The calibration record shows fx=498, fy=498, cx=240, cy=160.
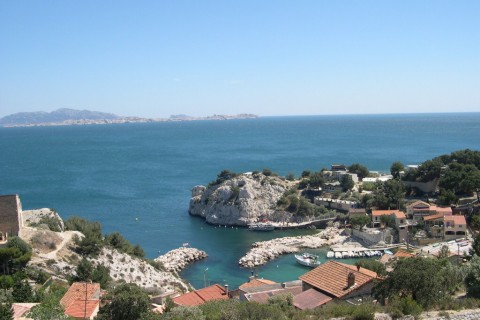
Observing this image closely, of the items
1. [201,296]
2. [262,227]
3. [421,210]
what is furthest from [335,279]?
[262,227]

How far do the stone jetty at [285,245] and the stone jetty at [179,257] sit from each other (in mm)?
3887

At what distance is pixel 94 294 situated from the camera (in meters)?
19.1

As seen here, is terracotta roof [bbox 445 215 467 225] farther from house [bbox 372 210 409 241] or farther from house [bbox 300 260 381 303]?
house [bbox 300 260 381 303]

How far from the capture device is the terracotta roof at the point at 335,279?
56.2ft

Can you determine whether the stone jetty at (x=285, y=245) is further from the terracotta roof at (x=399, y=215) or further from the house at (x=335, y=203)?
the terracotta roof at (x=399, y=215)

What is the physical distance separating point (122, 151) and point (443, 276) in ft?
407

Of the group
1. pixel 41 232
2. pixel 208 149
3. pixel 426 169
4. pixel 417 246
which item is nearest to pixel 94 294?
pixel 41 232

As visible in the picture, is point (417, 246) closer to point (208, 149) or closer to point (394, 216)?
point (394, 216)

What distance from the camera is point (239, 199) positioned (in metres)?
54.3

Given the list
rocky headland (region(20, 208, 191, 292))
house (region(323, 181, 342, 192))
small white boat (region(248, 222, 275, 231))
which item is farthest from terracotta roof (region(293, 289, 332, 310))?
house (region(323, 181, 342, 192))

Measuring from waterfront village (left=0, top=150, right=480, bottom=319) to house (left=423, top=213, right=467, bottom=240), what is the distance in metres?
0.08

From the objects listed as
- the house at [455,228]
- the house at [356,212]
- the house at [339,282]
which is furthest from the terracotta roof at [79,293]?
the house at [356,212]

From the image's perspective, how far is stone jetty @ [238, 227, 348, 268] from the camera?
1528 inches

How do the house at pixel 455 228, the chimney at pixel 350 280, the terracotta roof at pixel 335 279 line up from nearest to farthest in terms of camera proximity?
the terracotta roof at pixel 335 279, the chimney at pixel 350 280, the house at pixel 455 228
